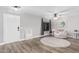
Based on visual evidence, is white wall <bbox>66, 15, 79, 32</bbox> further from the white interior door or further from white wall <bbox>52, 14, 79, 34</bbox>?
the white interior door

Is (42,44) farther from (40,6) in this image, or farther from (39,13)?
(40,6)

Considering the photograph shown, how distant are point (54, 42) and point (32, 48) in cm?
44

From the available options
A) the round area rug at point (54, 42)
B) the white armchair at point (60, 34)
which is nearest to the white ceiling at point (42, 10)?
the white armchair at point (60, 34)

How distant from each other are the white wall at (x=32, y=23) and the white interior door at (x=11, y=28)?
102 millimetres

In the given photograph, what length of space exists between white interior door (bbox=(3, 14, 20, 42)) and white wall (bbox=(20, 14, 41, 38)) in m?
0.10

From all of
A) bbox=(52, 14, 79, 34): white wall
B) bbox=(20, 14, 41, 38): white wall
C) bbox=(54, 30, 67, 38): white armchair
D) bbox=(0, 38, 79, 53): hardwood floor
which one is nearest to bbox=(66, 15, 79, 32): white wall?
bbox=(52, 14, 79, 34): white wall

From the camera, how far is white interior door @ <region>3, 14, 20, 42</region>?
153 cm

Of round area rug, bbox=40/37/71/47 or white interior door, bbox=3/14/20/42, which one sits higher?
white interior door, bbox=3/14/20/42

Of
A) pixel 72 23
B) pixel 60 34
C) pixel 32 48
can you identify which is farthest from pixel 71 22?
pixel 32 48

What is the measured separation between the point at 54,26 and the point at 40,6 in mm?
471

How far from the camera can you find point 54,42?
5.07 ft

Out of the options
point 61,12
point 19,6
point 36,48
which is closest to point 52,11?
point 61,12

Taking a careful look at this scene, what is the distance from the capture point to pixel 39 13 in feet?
5.08

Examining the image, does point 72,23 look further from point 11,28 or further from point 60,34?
point 11,28
